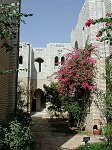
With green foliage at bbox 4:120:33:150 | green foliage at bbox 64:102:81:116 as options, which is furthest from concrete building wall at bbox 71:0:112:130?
green foliage at bbox 4:120:33:150

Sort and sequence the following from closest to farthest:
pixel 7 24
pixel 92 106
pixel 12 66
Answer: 1. pixel 7 24
2. pixel 12 66
3. pixel 92 106

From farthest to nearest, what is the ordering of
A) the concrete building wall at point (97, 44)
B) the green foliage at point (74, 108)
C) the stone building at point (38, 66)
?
the stone building at point (38, 66) → the green foliage at point (74, 108) → the concrete building wall at point (97, 44)

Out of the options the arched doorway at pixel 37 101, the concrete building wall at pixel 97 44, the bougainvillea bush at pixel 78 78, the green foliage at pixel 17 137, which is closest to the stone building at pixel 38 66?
the arched doorway at pixel 37 101

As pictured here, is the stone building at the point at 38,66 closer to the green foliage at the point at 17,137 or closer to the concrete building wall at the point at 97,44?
the concrete building wall at the point at 97,44

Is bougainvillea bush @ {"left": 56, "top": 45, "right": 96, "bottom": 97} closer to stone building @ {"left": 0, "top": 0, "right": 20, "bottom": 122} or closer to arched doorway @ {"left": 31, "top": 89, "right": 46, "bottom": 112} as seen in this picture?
stone building @ {"left": 0, "top": 0, "right": 20, "bottom": 122}

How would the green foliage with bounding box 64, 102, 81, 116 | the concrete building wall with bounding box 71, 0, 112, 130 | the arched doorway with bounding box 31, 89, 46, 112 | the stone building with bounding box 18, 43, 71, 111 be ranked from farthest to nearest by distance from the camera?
the arched doorway with bounding box 31, 89, 46, 112, the stone building with bounding box 18, 43, 71, 111, the green foliage with bounding box 64, 102, 81, 116, the concrete building wall with bounding box 71, 0, 112, 130

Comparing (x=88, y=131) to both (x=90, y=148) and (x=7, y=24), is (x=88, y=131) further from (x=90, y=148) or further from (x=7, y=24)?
(x=7, y=24)

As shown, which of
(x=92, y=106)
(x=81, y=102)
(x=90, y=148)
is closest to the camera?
(x=90, y=148)

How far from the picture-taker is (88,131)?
17812mm

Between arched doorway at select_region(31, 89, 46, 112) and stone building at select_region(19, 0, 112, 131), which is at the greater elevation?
stone building at select_region(19, 0, 112, 131)

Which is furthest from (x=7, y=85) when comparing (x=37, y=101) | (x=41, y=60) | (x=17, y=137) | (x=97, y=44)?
(x=37, y=101)

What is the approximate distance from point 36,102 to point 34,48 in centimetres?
670

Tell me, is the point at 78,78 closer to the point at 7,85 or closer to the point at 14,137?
the point at 7,85

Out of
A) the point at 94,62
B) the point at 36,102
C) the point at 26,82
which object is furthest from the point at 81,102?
the point at 36,102
